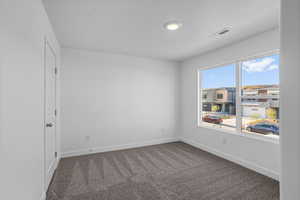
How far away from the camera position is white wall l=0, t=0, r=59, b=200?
98 centimetres

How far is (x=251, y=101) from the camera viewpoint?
2771 mm

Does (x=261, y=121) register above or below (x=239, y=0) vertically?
below

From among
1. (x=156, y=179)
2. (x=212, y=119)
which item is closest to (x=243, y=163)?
(x=212, y=119)

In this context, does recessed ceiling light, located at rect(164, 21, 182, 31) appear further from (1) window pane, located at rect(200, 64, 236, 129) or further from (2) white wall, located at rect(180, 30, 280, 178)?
(1) window pane, located at rect(200, 64, 236, 129)

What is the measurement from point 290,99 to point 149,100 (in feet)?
11.8

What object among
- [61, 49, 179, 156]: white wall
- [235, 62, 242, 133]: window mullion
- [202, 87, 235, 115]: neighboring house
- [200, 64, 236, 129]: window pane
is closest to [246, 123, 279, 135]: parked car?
[235, 62, 242, 133]: window mullion

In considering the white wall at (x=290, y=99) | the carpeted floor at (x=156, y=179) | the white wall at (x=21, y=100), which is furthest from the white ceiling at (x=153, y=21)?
the carpeted floor at (x=156, y=179)

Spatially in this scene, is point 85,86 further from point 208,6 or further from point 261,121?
point 261,121

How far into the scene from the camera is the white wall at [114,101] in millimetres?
3309

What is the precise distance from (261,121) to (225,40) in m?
1.73

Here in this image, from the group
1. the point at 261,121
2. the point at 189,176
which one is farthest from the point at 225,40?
the point at 189,176

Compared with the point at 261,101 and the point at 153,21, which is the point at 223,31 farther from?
the point at 261,101

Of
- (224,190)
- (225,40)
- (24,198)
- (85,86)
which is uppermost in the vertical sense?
(225,40)

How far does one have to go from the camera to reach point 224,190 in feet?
6.80
